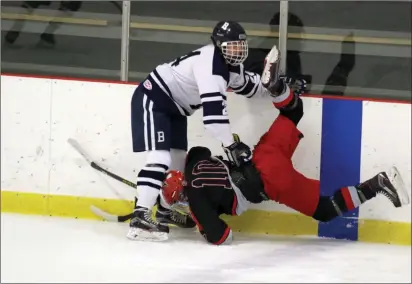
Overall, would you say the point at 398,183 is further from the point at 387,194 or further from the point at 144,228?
the point at 144,228

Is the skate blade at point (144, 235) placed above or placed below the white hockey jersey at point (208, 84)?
below

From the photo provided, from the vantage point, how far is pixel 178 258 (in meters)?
2.93

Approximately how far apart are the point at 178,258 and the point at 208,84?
2.44ft

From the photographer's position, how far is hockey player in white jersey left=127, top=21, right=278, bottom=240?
10.2 feet

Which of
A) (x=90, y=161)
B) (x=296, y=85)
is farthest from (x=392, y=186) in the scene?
(x=90, y=161)

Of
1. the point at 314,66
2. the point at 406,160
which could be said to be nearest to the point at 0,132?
the point at 314,66

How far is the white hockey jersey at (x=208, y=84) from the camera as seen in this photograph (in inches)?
121

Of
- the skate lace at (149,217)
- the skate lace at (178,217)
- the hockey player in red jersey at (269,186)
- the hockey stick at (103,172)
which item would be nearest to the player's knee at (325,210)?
the hockey player in red jersey at (269,186)

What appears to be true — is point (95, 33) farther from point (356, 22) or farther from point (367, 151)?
point (367, 151)

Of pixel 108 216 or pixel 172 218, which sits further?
pixel 108 216

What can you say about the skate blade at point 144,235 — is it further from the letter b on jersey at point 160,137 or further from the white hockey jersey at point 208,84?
the white hockey jersey at point 208,84

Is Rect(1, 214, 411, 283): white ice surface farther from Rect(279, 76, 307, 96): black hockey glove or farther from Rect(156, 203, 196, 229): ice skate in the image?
Rect(279, 76, 307, 96): black hockey glove

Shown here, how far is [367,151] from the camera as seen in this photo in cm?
342

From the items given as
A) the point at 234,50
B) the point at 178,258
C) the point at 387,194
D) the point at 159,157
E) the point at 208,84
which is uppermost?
the point at 234,50
